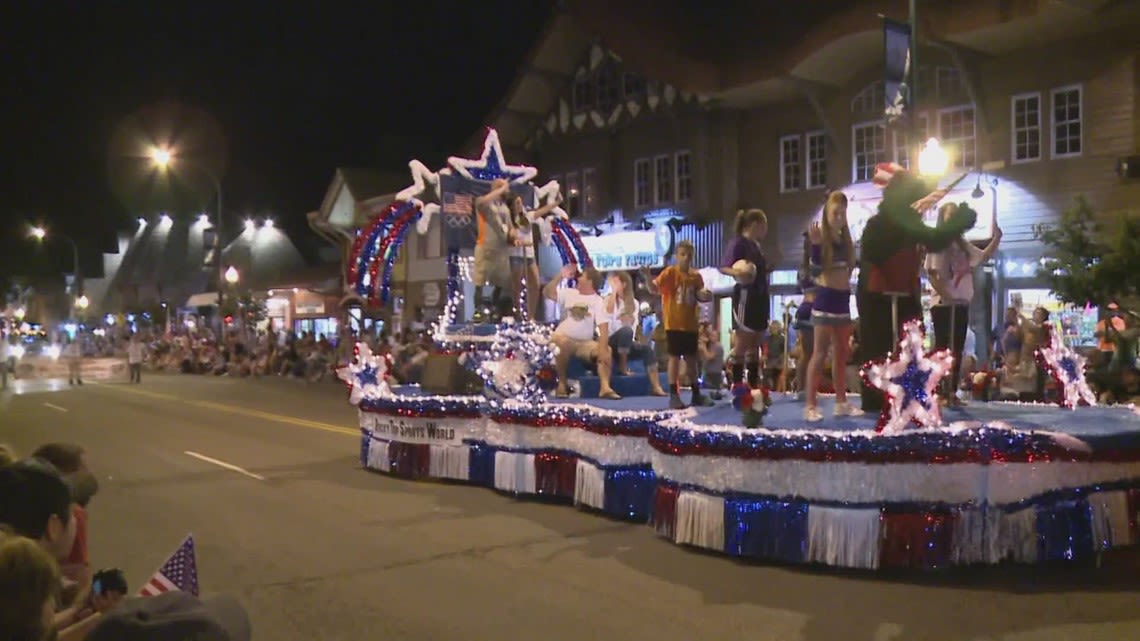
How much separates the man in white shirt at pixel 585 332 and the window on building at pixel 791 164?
13702 millimetres

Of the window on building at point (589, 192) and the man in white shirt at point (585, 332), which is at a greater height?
the window on building at point (589, 192)

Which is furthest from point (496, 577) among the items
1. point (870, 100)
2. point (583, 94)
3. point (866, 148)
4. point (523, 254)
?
point (583, 94)

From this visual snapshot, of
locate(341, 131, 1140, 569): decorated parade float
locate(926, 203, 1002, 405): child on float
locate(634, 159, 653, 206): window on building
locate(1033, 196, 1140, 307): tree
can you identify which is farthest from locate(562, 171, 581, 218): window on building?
locate(926, 203, 1002, 405): child on float

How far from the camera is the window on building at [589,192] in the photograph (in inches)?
1140

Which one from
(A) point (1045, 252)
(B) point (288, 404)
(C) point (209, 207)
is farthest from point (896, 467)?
(C) point (209, 207)

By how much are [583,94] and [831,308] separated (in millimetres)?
22068

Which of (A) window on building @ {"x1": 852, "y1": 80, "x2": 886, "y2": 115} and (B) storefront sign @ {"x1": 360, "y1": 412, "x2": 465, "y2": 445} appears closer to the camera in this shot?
(B) storefront sign @ {"x1": 360, "y1": 412, "x2": 465, "y2": 445}

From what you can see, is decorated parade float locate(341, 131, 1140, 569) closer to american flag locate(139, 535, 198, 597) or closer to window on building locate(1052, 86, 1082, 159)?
american flag locate(139, 535, 198, 597)

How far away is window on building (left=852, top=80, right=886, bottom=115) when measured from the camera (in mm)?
21547

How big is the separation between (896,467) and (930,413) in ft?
1.64

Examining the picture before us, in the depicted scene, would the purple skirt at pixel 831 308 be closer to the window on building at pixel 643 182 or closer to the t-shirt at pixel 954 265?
the t-shirt at pixel 954 265

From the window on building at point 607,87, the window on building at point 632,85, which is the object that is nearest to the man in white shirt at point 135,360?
the window on building at point 607,87

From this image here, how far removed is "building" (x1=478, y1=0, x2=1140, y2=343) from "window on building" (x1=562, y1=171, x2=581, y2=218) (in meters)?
0.06

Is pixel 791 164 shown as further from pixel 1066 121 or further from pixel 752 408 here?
pixel 752 408
